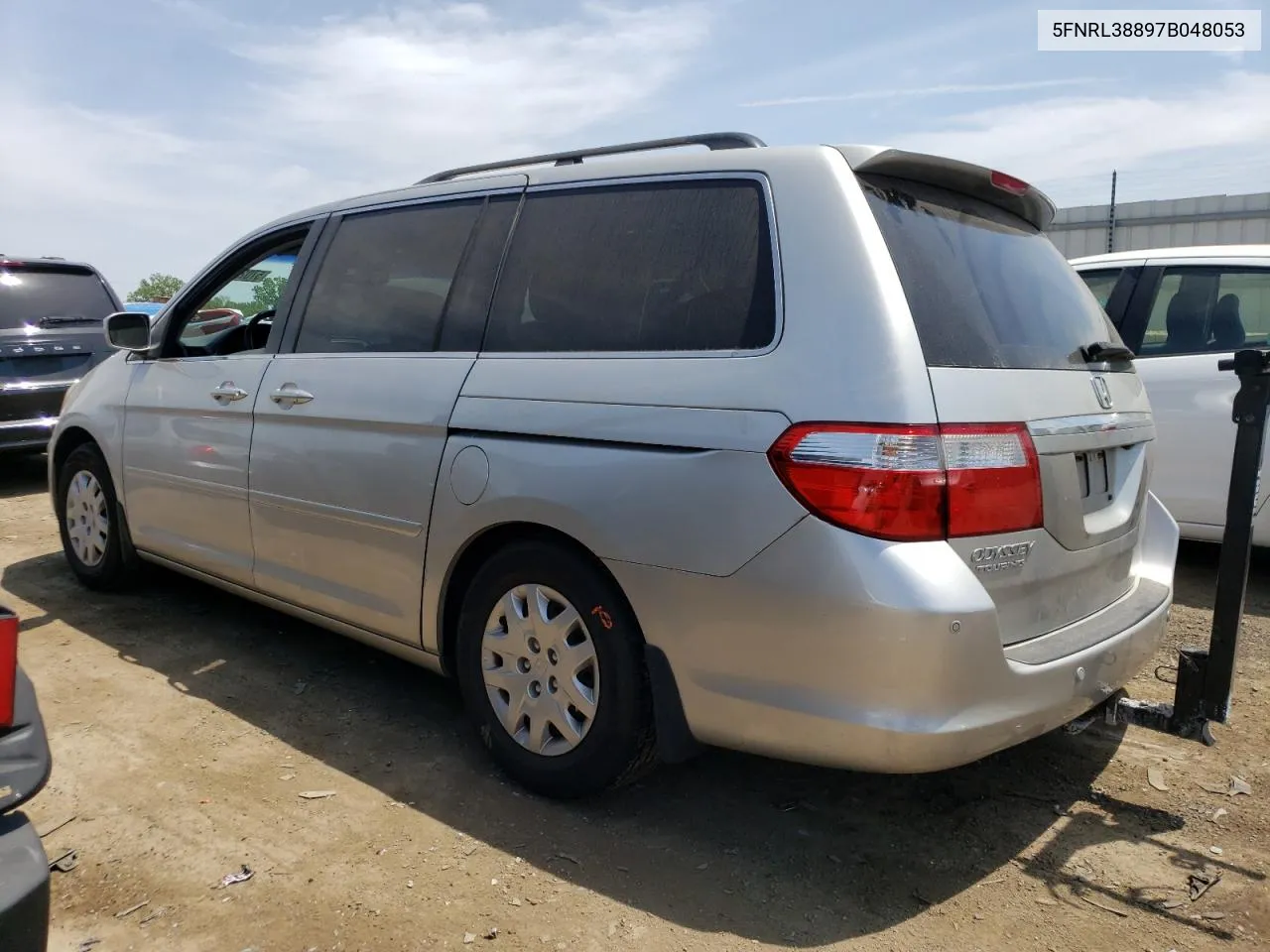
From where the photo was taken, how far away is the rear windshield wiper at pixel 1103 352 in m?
2.92

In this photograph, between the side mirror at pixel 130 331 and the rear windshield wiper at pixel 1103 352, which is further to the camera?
the side mirror at pixel 130 331

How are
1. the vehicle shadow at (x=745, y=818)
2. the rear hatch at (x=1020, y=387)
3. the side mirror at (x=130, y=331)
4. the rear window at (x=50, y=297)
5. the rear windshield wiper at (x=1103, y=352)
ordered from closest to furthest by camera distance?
the rear hatch at (x=1020, y=387), the vehicle shadow at (x=745, y=818), the rear windshield wiper at (x=1103, y=352), the side mirror at (x=130, y=331), the rear window at (x=50, y=297)

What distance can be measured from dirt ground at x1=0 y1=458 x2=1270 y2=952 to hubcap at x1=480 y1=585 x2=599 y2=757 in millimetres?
247

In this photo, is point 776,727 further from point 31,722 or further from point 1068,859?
point 31,722

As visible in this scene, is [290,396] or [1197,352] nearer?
[290,396]

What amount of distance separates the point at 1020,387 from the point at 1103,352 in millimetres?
660

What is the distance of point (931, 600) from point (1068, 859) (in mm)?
1045

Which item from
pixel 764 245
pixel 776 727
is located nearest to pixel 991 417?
pixel 764 245

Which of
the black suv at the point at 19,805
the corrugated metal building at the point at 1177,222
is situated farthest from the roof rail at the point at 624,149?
the corrugated metal building at the point at 1177,222

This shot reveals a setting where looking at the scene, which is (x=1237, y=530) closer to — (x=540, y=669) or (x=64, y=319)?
(x=540, y=669)

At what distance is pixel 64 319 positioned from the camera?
855 cm

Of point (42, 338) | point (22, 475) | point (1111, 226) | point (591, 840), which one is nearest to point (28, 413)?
point (42, 338)

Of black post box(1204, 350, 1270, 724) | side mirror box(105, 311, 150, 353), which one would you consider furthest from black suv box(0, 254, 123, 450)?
black post box(1204, 350, 1270, 724)

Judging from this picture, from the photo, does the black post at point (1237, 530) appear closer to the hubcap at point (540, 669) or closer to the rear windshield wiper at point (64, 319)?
the hubcap at point (540, 669)
